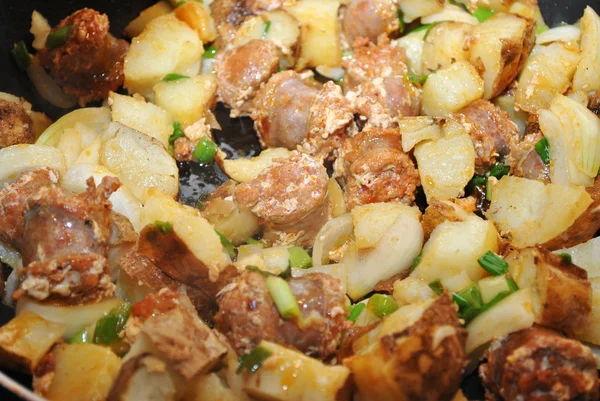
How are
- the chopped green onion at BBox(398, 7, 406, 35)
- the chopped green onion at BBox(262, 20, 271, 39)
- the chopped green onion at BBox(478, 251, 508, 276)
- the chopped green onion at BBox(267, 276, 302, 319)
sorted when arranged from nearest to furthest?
1. the chopped green onion at BBox(267, 276, 302, 319)
2. the chopped green onion at BBox(478, 251, 508, 276)
3. the chopped green onion at BBox(262, 20, 271, 39)
4. the chopped green onion at BBox(398, 7, 406, 35)

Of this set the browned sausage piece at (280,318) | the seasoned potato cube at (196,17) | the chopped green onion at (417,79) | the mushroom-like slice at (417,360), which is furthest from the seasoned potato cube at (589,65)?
the seasoned potato cube at (196,17)

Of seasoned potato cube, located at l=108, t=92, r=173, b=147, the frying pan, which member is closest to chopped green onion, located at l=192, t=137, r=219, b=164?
the frying pan

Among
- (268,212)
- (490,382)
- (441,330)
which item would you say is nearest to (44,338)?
(268,212)

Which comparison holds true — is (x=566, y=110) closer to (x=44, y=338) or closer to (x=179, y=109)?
(x=179, y=109)

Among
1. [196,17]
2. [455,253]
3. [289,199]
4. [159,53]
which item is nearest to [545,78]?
[455,253]

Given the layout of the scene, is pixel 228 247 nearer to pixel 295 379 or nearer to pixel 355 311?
pixel 355 311

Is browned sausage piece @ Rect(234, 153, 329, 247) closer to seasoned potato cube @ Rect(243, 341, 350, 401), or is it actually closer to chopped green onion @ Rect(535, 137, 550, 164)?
seasoned potato cube @ Rect(243, 341, 350, 401)
